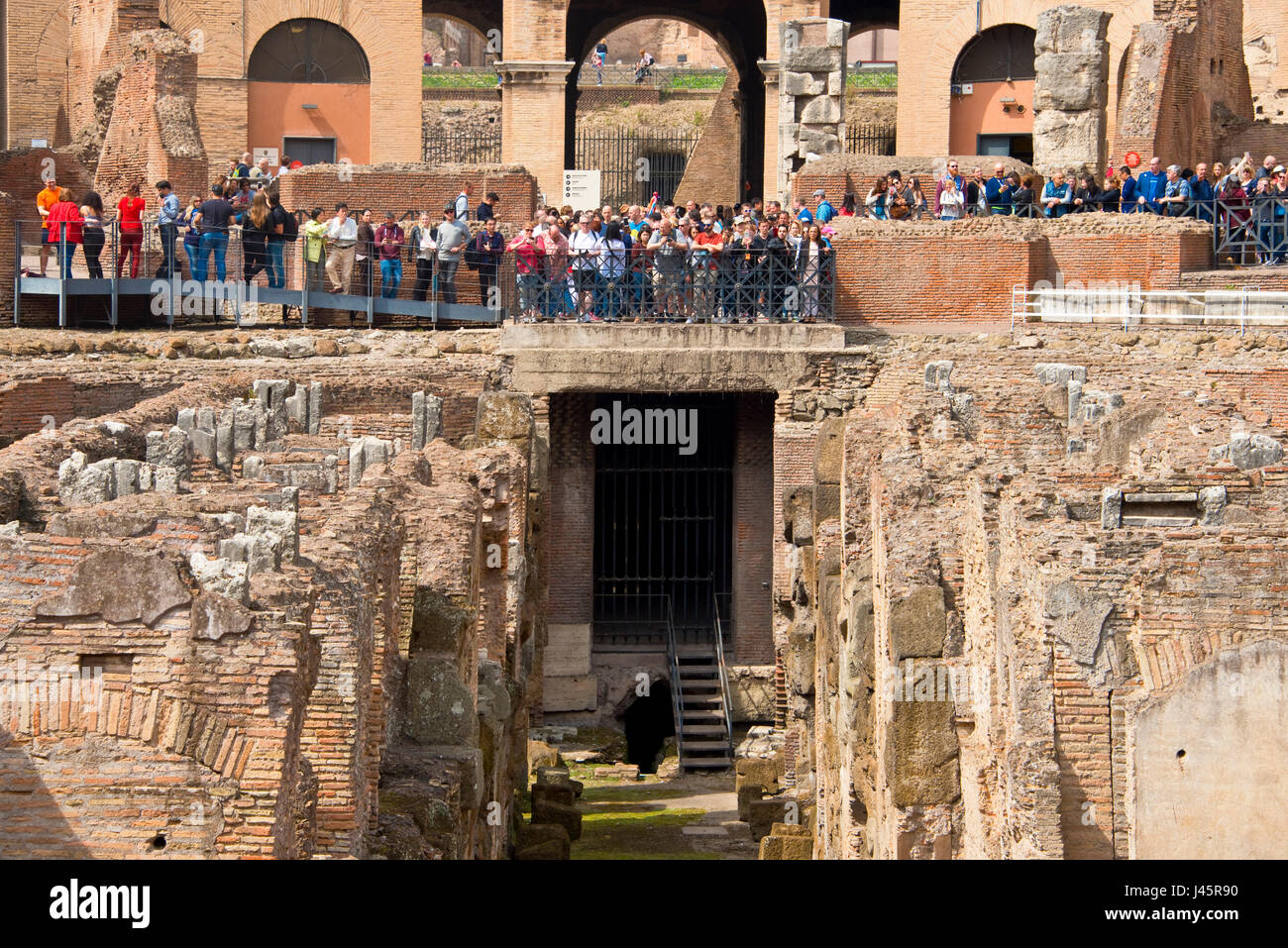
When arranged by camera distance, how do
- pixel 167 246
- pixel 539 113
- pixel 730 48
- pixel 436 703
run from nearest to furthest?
pixel 436 703
pixel 167 246
pixel 539 113
pixel 730 48

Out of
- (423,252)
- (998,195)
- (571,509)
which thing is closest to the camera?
(571,509)

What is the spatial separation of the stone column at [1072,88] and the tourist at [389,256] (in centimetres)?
1004

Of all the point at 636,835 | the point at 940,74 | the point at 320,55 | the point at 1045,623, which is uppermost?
the point at 320,55

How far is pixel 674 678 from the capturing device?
82.1ft

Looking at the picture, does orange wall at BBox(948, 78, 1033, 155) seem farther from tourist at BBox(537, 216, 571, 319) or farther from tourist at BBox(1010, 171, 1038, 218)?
tourist at BBox(537, 216, 571, 319)

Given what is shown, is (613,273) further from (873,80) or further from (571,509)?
(873,80)

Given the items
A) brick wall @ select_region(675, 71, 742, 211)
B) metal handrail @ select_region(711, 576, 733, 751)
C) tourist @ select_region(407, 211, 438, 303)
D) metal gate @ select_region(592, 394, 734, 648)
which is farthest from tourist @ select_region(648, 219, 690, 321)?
brick wall @ select_region(675, 71, 742, 211)

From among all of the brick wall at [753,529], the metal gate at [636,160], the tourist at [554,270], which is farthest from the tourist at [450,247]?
the metal gate at [636,160]

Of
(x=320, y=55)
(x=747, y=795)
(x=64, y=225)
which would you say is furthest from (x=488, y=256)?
(x=320, y=55)

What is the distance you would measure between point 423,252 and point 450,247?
37cm

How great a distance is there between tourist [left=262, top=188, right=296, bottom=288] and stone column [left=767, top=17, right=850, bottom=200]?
27.3 ft

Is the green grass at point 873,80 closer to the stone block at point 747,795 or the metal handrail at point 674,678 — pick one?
the metal handrail at point 674,678

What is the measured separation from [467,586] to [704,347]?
10404 millimetres

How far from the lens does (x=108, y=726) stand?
8.23m
